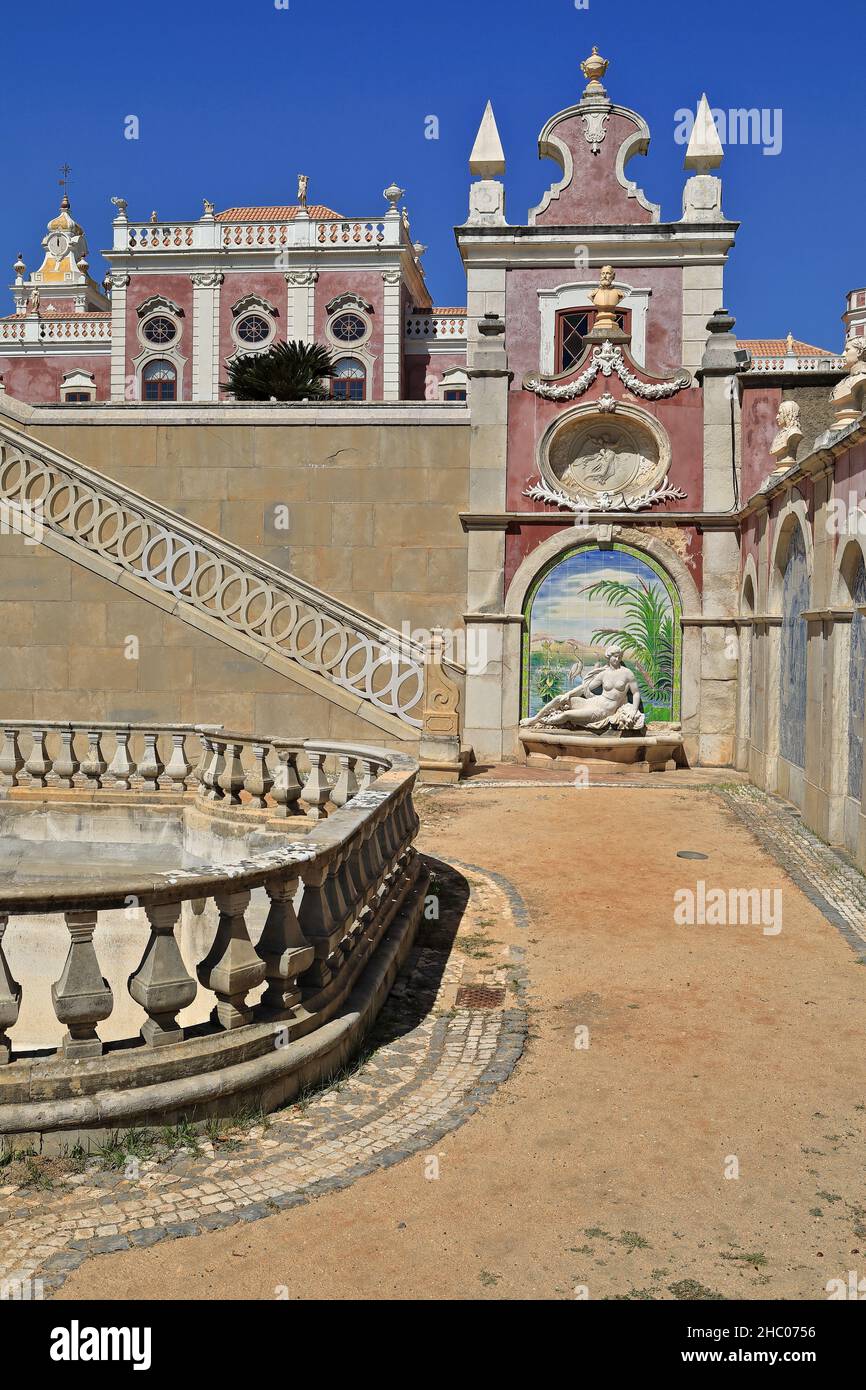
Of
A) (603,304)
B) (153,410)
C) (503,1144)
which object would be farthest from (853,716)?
(153,410)

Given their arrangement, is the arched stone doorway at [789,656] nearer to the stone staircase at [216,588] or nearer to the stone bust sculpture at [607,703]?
the stone bust sculpture at [607,703]

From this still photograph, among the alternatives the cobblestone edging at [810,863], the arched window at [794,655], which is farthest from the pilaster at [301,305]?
the cobblestone edging at [810,863]

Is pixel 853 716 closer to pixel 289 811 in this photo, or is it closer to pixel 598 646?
pixel 289 811

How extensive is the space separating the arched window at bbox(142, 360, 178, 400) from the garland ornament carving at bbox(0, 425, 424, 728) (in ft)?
83.5

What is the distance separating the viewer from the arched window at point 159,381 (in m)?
39.6

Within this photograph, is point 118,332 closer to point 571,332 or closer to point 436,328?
point 436,328

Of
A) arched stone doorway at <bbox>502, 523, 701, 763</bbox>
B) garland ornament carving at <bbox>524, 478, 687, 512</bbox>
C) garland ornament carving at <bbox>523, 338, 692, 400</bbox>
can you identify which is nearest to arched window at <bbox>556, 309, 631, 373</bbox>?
garland ornament carving at <bbox>523, 338, 692, 400</bbox>

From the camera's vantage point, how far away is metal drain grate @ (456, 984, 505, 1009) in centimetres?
695

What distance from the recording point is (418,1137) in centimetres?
504

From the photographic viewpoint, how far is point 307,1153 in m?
4.79

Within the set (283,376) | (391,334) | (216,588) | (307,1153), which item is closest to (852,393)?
(216,588)

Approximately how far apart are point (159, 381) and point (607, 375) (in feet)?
83.3

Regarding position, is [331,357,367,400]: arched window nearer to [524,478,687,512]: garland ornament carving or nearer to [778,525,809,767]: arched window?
[524,478,687,512]: garland ornament carving
